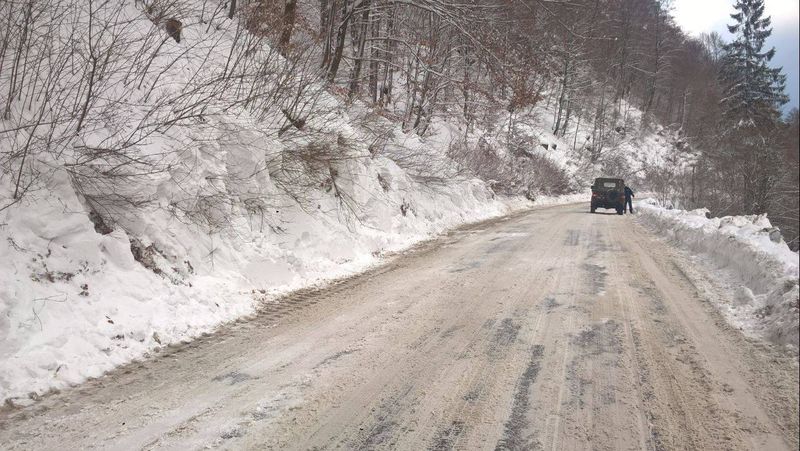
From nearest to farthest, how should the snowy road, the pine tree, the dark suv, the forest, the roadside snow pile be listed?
the snowy road
the roadside snow pile
the forest
the dark suv
the pine tree

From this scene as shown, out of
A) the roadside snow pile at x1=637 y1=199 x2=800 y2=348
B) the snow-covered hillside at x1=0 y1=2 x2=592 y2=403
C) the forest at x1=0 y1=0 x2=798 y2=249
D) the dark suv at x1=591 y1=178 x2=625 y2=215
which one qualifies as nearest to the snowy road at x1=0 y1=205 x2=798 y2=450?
the roadside snow pile at x1=637 y1=199 x2=800 y2=348

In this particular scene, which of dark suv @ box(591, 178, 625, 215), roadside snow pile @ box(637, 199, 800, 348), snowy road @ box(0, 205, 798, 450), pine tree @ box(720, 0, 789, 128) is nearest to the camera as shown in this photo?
snowy road @ box(0, 205, 798, 450)

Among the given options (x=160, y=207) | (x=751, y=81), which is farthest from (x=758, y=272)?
(x=751, y=81)

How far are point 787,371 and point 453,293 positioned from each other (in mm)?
3606

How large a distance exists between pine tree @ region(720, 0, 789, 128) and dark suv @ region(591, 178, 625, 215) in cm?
2442

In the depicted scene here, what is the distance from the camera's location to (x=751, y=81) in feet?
135

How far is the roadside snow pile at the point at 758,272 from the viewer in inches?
192

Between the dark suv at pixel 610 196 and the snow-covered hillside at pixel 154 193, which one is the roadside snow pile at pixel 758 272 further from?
the dark suv at pixel 610 196

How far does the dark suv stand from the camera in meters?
22.6

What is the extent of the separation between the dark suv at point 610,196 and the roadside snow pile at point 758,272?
13.0 meters

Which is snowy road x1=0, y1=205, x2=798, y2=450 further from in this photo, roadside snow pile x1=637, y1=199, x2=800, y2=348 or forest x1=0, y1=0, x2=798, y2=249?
forest x1=0, y1=0, x2=798, y2=249

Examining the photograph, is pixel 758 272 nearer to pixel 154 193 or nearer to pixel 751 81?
pixel 154 193

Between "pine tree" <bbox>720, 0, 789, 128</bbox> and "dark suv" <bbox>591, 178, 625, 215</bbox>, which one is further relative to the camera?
"pine tree" <bbox>720, 0, 789, 128</bbox>

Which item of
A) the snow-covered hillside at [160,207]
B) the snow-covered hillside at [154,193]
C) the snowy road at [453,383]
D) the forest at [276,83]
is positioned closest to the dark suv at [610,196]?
the forest at [276,83]
